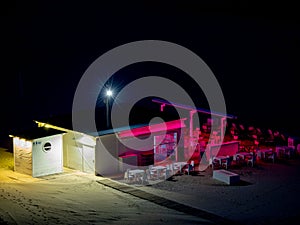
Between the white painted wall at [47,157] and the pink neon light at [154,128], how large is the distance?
2465mm

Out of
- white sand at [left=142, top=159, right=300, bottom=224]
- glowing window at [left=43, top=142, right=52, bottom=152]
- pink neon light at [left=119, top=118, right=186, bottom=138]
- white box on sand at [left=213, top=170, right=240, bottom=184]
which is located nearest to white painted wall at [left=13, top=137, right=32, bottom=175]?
glowing window at [left=43, top=142, right=52, bottom=152]

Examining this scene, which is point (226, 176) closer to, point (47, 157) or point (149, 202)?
point (149, 202)

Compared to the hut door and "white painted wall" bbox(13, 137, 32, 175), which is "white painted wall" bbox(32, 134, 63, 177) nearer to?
"white painted wall" bbox(13, 137, 32, 175)

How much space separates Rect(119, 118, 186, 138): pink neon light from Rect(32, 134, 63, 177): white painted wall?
97.1 inches

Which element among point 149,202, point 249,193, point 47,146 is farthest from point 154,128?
point 249,193

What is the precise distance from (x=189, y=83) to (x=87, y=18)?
26.4 m

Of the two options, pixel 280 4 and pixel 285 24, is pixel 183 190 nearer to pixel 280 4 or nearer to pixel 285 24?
pixel 285 24

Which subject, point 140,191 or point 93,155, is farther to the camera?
point 93,155

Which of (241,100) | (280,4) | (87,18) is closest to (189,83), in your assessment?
(241,100)

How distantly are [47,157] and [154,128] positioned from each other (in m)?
4.40

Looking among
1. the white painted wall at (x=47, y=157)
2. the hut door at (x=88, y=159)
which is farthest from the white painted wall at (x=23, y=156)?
the hut door at (x=88, y=159)

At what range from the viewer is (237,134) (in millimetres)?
22391

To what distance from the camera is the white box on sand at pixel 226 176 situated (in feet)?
57.3

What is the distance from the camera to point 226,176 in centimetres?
1753
